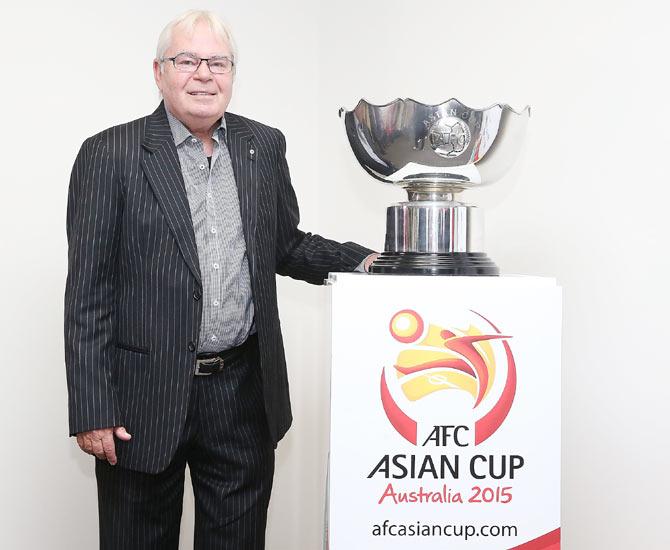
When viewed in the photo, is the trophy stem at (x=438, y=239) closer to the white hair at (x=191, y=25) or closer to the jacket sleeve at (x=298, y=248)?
the jacket sleeve at (x=298, y=248)

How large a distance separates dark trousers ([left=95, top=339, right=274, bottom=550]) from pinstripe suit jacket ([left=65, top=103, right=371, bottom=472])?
0.07 meters

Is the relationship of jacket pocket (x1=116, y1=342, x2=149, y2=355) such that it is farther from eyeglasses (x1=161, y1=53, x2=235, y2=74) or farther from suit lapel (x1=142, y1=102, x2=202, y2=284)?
eyeglasses (x1=161, y1=53, x2=235, y2=74)

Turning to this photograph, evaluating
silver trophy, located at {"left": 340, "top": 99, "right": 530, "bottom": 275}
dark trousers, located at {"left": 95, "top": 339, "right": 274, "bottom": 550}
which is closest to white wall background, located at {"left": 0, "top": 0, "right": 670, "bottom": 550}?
dark trousers, located at {"left": 95, "top": 339, "right": 274, "bottom": 550}

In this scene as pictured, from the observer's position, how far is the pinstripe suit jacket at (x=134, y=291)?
4.56 feet

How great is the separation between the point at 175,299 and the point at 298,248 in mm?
311

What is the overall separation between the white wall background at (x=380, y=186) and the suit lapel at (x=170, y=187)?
0.41 meters

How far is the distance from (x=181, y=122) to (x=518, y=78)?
2.26 ft

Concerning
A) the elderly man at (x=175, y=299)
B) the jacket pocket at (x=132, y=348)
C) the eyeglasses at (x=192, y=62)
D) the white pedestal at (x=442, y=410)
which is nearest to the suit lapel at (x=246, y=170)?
the elderly man at (x=175, y=299)

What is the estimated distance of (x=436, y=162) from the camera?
1.29m

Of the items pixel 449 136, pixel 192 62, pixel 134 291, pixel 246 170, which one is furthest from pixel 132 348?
pixel 449 136

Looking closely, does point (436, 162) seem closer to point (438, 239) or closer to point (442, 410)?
point (438, 239)

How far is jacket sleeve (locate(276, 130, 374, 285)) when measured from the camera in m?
1.59

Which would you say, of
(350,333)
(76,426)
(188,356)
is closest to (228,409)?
(188,356)

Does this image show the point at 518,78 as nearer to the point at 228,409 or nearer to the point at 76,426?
the point at 228,409
